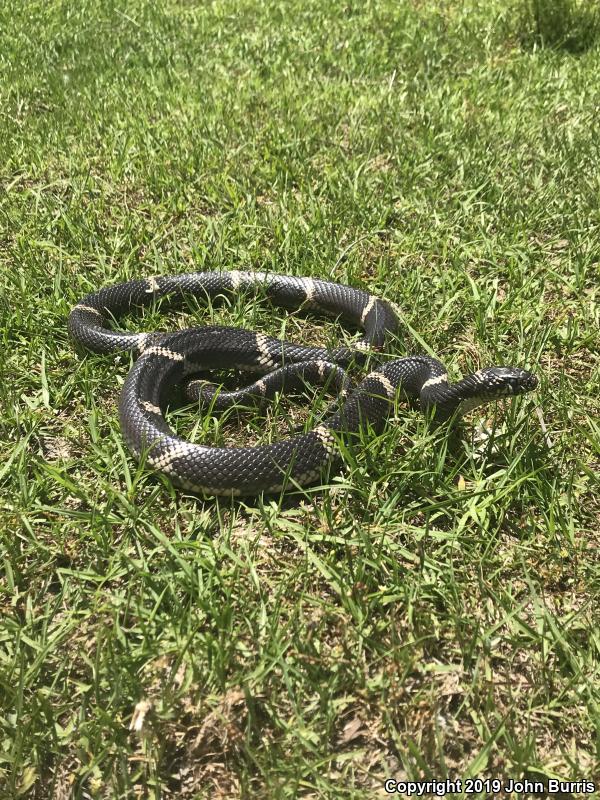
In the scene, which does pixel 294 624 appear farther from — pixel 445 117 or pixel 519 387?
pixel 445 117

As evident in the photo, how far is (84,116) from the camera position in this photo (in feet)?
23.2

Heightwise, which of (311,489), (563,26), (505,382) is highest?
(563,26)

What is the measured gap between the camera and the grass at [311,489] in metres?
2.63

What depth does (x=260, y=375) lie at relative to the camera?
4465mm

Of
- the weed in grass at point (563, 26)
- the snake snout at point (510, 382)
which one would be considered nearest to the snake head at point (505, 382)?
the snake snout at point (510, 382)

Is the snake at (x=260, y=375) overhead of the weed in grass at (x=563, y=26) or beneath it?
beneath

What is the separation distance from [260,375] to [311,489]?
3.93ft

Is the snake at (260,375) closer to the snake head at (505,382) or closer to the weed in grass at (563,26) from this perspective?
the snake head at (505,382)

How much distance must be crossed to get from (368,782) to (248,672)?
632 mm

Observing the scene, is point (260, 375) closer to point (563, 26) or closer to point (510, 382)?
point (510, 382)

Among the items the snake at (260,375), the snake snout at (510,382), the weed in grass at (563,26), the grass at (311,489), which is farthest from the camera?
the weed in grass at (563,26)

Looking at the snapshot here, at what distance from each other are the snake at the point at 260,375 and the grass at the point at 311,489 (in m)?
0.14

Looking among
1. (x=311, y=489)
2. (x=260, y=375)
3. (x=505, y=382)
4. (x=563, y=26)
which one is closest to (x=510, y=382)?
(x=505, y=382)

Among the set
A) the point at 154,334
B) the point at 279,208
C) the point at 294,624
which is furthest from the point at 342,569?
the point at 279,208
